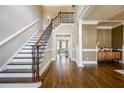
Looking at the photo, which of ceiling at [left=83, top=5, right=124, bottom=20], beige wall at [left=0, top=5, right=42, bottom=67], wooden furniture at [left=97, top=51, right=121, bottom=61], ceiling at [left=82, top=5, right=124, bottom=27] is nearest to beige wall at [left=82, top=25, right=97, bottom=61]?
wooden furniture at [left=97, top=51, right=121, bottom=61]

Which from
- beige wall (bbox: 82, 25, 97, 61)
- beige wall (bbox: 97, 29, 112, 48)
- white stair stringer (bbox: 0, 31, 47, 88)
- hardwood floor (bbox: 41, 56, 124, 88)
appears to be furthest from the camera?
beige wall (bbox: 97, 29, 112, 48)

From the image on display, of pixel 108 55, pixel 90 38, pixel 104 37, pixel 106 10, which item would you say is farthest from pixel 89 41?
pixel 106 10

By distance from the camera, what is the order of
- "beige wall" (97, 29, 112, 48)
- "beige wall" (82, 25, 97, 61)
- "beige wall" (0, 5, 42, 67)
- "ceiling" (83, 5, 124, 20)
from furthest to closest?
1. "beige wall" (97, 29, 112, 48)
2. "beige wall" (82, 25, 97, 61)
3. "ceiling" (83, 5, 124, 20)
4. "beige wall" (0, 5, 42, 67)

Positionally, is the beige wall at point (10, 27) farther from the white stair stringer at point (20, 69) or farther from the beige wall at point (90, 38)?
the beige wall at point (90, 38)

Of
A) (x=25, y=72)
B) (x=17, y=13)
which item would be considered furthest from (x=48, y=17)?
(x=25, y=72)

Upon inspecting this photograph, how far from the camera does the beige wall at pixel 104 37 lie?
36.8ft

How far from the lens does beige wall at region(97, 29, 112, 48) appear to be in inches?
441

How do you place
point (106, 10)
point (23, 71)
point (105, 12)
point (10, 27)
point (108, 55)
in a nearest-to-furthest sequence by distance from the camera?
point (23, 71) → point (10, 27) → point (106, 10) → point (105, 12) → point (108, 55)

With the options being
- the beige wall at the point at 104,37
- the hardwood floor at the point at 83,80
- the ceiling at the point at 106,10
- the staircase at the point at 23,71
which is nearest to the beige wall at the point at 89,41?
the beige wall at the point at 104,37

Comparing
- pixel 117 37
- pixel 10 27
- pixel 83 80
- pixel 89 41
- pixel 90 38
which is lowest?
pixel 83 80

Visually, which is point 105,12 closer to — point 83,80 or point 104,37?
point 83,80

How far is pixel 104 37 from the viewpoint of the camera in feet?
36.8

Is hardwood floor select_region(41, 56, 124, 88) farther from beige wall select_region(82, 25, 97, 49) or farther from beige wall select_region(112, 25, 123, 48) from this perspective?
beige wall select_region(112, 25, 123, 48)

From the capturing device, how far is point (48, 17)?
12.1 metres
